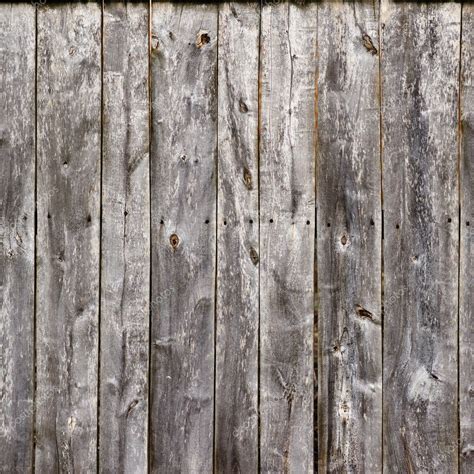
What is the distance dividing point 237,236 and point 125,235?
1.26 ft

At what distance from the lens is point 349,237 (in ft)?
8.71

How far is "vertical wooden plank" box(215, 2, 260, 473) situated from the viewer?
2.65 m

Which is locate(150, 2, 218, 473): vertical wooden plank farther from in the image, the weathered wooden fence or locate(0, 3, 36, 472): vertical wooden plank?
locate(0, 3, 36, 472): vertical wooden plank

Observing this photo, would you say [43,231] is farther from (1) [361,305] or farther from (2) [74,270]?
(1) [361,305]

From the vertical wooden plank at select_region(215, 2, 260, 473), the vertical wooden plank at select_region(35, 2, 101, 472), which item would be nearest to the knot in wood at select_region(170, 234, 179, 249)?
the vertical wooden plank at select_region(215, 2, 260, 473)

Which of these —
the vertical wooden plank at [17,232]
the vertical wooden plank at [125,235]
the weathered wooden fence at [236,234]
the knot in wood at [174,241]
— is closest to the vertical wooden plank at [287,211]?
the weathered wooden fence at [236,234]

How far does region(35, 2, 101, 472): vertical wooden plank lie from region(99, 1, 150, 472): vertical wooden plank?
0.04 metres

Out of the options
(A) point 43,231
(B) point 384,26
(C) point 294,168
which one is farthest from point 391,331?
(A) point 43,231

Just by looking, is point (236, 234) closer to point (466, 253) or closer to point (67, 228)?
point (67, 228)

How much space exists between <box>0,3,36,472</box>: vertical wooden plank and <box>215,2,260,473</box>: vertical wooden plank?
65 centimetres

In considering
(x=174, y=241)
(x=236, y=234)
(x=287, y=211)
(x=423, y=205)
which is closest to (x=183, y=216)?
(x=174, y=241)

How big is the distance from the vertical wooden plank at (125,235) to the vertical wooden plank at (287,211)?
41 cm

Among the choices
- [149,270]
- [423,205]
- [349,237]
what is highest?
[423,205]

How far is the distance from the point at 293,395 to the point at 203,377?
0.32 metres
